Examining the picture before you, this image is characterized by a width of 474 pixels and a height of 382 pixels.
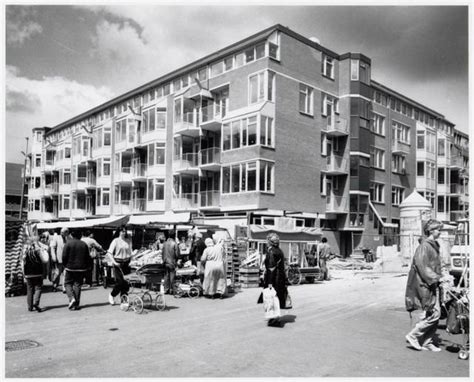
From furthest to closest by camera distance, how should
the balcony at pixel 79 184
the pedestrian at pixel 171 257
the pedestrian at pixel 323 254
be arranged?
1. the balcony at pixel 79 184
2. the pedestrian at pixel 323 254
3. the pedestrian at pixel 171 257

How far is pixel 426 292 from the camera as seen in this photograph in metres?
7.33

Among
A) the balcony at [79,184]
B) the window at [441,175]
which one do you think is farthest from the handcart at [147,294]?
the window at [441,175]

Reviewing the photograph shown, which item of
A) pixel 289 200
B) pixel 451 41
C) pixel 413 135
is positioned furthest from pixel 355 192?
pixel 451 41

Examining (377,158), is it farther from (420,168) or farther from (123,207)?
(123,207)

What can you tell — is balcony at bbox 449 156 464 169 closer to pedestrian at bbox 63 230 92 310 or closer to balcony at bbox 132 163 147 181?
balcony at bbox 132 163 147 181

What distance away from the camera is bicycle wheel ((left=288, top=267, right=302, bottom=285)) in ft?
59.1

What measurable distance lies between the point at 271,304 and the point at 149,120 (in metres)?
35.8

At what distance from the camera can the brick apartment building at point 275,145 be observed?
31.5 m

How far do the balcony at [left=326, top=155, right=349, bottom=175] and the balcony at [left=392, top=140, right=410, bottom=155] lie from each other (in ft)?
28.1

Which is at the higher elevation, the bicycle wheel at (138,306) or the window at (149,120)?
the window at (149,120)

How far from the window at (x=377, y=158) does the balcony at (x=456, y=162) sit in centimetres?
1283

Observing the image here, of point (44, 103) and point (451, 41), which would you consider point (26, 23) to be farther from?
point (451, 41)

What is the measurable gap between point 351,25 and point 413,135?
3868 cm

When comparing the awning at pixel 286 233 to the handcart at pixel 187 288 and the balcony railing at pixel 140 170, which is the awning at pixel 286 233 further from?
the balcony railing at pixel 140 170
